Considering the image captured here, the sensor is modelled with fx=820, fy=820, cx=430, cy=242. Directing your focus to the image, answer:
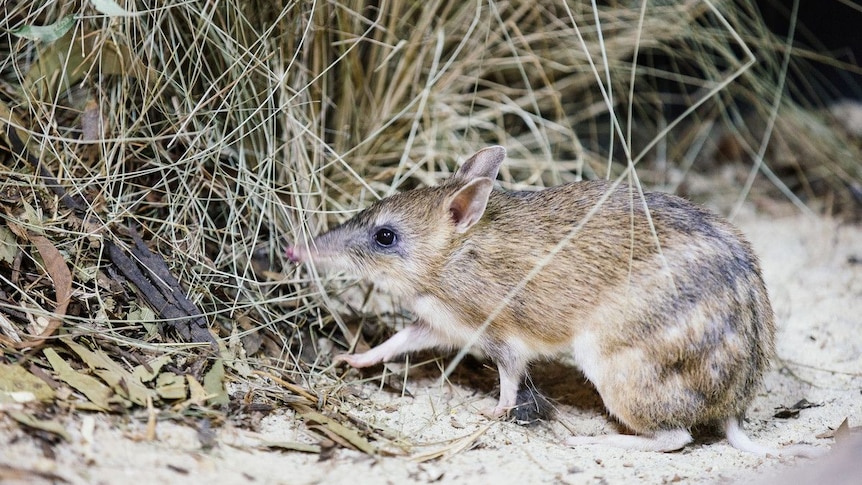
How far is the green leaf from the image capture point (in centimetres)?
394

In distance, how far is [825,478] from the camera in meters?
2.77

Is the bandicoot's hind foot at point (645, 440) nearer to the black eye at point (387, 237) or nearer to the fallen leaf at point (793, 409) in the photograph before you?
the fallen leaf at point (793, 409)

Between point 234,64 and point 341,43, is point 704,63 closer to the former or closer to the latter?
point 341,43

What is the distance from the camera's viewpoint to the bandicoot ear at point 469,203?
405 centimetres

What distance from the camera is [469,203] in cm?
415

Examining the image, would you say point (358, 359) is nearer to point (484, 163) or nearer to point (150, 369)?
point (150, 369)

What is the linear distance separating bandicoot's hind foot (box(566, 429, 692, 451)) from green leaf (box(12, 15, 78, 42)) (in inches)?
126

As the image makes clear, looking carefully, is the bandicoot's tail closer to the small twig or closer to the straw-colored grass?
the straw-colored grass

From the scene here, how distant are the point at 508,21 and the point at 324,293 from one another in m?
2.31

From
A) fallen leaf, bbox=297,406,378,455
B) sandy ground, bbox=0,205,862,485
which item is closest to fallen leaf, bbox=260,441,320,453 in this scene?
sandy ground, bbox=0,205,862,485

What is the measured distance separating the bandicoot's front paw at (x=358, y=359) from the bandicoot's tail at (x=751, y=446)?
1811mm

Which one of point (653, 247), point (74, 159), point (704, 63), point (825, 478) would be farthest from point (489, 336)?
point (704, 63)

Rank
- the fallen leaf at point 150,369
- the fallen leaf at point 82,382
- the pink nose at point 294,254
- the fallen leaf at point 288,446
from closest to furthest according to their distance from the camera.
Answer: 1. the fallen leaf at point 82,382
2. the fallen leaf at point 288,446
3. the fallen leaf at point 150,369
4. the pink nose at point 294,254

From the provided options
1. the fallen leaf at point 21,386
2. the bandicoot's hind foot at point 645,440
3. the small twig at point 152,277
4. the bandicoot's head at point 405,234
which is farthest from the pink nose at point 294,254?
the bandicoot's hind foot at point 645,440
